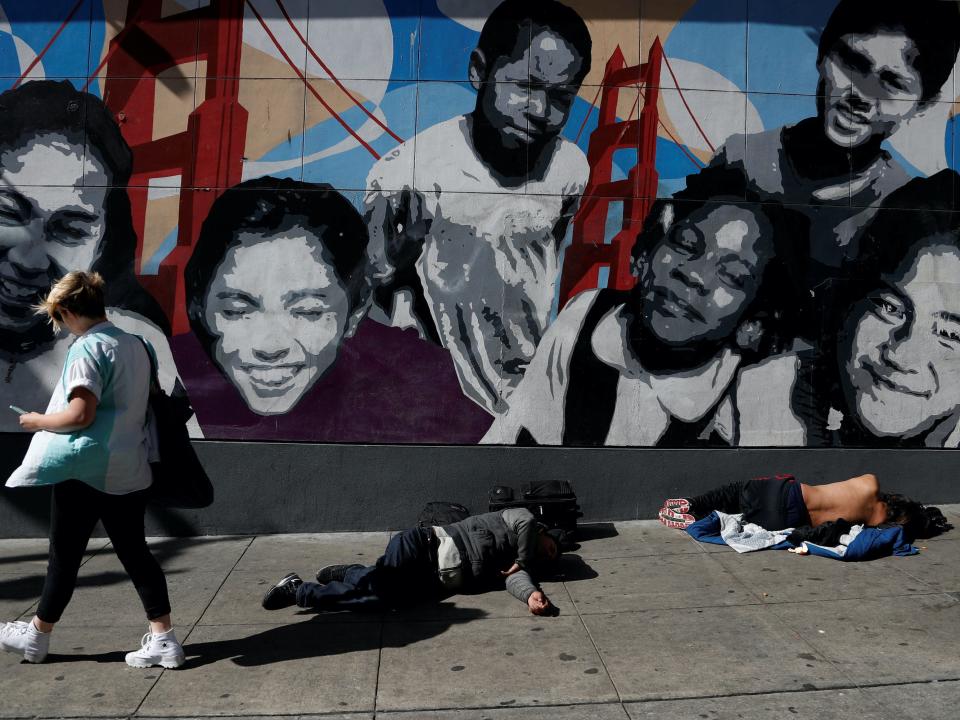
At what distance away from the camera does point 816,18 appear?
23.1 feet

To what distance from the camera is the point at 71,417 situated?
3.96 m

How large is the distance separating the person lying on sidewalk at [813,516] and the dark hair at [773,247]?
1164mm

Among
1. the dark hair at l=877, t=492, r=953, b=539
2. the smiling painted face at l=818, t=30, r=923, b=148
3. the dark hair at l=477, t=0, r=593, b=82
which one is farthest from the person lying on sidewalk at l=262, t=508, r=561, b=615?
the smiling painted face at l=818, t=30, r=923, b=148

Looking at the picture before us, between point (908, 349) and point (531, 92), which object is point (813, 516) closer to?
point (908, 349)

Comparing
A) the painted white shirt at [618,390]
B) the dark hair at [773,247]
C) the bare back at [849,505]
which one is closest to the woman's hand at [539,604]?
the painted white shirt at [618,390]

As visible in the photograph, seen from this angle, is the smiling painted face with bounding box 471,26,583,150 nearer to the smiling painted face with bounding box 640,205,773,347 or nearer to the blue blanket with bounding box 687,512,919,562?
the smiling painted face with bounding box 640,205,773,347

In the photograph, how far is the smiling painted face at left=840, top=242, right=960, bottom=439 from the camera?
7074 mm

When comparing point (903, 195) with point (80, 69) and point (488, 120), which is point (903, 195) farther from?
point (80, 69)

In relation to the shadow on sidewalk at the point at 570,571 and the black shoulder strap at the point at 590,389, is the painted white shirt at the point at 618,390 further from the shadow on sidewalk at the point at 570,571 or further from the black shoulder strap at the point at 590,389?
the shadow on sidewalk at the point at 570,571

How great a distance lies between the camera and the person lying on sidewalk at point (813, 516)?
6.12 meters

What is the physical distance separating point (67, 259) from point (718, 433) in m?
5.19

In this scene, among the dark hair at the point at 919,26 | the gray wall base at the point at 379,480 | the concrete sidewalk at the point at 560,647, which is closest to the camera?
the concrete sidewalk at the point at 560,647

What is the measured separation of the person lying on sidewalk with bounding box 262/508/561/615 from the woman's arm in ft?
5.34

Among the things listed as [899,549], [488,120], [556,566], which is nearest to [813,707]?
[556,566]
